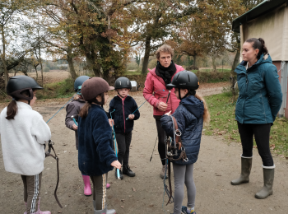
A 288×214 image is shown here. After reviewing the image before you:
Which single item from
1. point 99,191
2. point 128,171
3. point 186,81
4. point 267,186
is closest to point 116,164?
point 99,191

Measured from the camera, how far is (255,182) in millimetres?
3666

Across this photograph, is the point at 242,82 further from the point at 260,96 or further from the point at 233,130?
the point at 233,130

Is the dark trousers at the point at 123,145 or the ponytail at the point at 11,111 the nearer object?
the ponytail at the point at 11,111

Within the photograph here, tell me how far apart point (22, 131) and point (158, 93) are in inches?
78.2

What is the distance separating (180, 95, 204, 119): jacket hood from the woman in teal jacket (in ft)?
3.29

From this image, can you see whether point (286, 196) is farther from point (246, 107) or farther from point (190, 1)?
point (190, 1)

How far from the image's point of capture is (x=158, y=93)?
3.67m

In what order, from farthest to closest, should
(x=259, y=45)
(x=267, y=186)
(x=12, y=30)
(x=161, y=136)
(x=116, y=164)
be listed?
(x=12, y=30)
(x=161, y=136)
(x=267, y=186)
(x=259, y=45)
(x=116, y=164)

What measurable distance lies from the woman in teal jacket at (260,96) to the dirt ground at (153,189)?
0.30 m

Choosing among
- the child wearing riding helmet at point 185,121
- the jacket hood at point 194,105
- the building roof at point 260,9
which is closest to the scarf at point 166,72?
the child wearing riding helmet at point 185,121

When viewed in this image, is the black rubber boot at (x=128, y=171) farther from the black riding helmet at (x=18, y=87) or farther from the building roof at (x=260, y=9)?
the building roof at (x=260, y=9)

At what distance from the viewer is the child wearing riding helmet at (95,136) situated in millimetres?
2359

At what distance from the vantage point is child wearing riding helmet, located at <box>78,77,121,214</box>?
7.74 ft

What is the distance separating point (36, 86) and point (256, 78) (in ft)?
8.97
